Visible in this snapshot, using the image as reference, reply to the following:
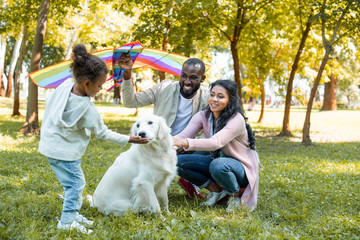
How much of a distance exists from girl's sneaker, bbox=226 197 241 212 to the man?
2.35ft

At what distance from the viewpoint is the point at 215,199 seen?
4570 millimetres

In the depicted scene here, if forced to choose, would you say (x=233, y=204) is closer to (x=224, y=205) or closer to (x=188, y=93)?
(x=224, y=205)

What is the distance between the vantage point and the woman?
4059 mm

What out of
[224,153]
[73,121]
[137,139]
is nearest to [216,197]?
[224,153]

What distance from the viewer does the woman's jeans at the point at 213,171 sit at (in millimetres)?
4109

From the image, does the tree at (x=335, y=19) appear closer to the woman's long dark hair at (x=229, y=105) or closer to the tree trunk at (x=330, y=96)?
the woman's long dark hair at (x=229, y=105)

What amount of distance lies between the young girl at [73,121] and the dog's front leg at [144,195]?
58 cm

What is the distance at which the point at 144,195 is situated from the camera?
3.69m

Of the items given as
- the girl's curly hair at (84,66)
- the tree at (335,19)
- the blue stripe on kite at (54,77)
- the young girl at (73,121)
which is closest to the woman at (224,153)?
the young girl at (73,121)

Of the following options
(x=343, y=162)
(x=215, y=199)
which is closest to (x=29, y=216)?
(x=215, y=199)

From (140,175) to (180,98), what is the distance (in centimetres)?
172

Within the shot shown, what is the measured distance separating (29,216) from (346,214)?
12.5 ft

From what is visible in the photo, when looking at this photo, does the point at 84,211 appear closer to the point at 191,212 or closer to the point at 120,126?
the point at 191,212

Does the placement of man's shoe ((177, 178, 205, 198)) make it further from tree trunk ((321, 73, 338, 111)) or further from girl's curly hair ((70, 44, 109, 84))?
tree trunk ((321, 73, 338, 111))
